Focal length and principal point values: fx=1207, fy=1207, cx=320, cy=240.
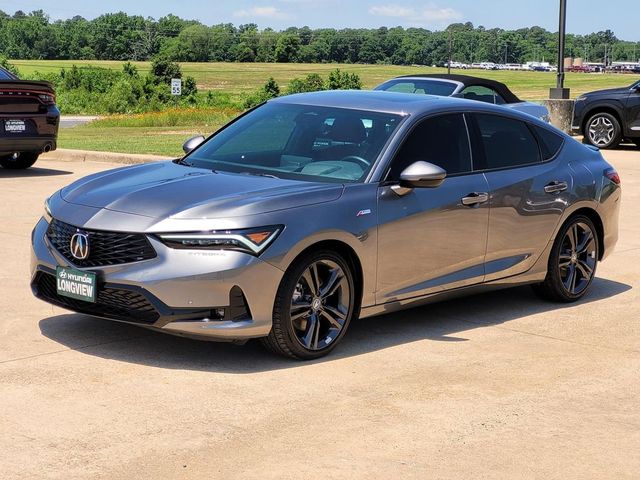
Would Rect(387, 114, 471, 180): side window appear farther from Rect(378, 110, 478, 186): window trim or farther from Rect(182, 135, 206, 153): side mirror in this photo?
Rect(182, 135, 206, 153): side mirror

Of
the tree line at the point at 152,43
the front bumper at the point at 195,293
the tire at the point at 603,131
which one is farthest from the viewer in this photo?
the tree line at the point at 152,43

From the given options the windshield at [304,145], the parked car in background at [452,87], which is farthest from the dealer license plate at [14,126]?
the windshield at [304,145]

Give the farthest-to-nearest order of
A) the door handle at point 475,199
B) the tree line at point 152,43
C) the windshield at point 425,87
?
the tree line at point 152,43 < the windshield at point 425,87 < the door handle at point 475,199

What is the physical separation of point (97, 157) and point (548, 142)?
1209 centimetres

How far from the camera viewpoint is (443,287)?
780cm

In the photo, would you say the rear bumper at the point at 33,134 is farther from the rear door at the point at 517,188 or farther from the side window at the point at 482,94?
the rear door at the point at 517,188

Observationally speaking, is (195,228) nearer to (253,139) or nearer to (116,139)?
(253,139)

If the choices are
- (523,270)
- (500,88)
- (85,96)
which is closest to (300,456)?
(523,270)

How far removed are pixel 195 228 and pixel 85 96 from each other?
58886 mm

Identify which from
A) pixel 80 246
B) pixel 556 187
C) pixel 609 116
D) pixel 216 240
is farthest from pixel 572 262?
pixel 609 116

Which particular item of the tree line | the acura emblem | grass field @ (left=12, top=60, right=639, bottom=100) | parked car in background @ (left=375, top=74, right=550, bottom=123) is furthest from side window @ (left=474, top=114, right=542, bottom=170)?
the tree line

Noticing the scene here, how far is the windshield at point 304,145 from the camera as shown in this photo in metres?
7.45

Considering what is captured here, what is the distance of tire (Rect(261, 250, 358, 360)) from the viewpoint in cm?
669

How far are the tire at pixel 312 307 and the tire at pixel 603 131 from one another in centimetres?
1793
